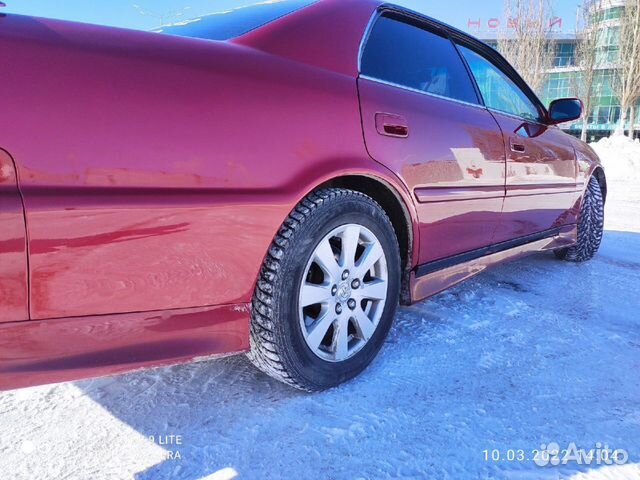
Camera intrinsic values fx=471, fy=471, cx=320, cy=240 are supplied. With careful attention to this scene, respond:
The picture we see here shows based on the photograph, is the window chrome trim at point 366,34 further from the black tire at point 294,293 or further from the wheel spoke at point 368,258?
the wheel spoke at point 368,258

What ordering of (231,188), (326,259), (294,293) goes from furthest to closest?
(326,259)
(294,293)
(231,188)

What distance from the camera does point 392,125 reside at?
1.88m

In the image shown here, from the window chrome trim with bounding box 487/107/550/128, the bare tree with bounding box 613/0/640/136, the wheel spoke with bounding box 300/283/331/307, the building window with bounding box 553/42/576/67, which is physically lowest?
the wheel spoke with bounding box 300/283/331/307

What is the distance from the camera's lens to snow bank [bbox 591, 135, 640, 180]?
38.5 feet

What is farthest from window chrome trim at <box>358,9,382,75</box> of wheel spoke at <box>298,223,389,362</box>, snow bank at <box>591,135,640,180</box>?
snow bank at <box>591,135,640,180</box>

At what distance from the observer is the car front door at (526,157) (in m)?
2.71

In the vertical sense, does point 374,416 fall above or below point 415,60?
below

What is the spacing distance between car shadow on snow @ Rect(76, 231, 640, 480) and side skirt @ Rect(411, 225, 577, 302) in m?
0.25

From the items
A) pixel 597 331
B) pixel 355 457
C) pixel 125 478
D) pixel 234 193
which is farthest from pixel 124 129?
pixel 597 331

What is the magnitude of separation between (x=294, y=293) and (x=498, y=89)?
211 centimetres

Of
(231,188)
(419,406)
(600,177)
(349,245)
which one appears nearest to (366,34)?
(349,245)

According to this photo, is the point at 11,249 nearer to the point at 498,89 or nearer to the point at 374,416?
the point at 374,416

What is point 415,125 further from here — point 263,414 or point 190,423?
point 190,423

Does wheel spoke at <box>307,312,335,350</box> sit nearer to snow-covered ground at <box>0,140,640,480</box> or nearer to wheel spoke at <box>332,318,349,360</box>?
wheel spoke at <box>332,318,349,360</box>
